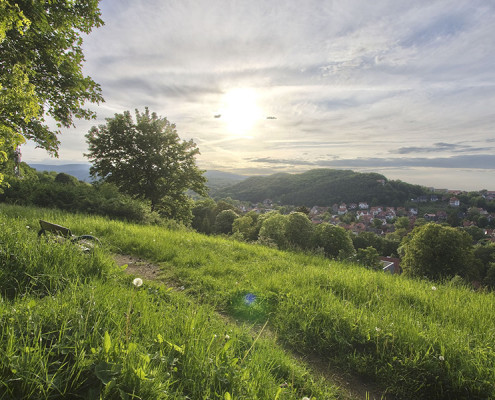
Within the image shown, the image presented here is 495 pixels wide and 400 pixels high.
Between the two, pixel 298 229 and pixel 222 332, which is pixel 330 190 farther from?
pixel 222 332

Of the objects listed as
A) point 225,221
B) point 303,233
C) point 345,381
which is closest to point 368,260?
point 345,381

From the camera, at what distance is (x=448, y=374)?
113 inches

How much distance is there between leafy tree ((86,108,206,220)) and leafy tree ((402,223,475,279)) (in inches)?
750

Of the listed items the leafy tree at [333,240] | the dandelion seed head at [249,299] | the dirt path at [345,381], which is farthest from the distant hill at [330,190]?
the dirt path at [345,381]

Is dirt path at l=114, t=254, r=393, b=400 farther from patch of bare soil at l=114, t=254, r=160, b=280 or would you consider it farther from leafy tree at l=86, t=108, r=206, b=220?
leafy tree at l=86, t=108, r=206, b=220

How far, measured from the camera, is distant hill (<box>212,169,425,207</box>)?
5069 inches

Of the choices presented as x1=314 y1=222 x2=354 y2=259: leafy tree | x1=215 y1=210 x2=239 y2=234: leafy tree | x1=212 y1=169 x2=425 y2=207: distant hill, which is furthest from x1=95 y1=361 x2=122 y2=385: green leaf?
x1=212 y1=169 x2=425 y2=207: distant hill

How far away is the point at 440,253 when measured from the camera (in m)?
19.7

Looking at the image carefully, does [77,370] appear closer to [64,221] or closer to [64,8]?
[64,221]

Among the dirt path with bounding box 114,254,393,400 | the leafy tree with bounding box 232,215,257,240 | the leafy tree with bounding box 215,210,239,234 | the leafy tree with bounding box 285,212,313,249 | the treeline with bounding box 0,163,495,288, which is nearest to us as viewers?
the dirt path with bounding box 114,254,393,400

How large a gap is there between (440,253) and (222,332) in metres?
22.8

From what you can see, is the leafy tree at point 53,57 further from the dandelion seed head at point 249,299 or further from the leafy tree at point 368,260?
the leafy tree at point 368,260

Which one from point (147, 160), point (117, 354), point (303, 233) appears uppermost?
point (147, 160)

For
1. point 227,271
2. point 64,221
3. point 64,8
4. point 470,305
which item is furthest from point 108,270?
point 64,8
